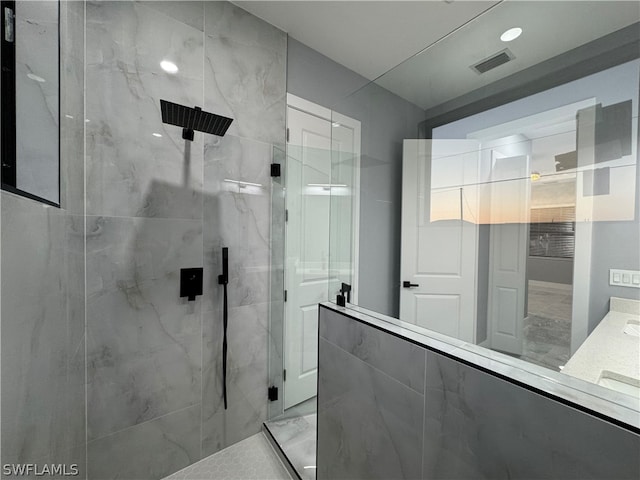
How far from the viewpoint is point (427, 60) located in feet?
4.81

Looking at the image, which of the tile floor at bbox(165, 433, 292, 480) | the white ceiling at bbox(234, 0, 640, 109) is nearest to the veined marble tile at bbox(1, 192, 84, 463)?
the tile floor at bbox(165, 433, 292, 480)

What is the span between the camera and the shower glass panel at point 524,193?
0.87m

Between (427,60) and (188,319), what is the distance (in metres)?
1.97

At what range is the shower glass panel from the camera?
2.84 feet

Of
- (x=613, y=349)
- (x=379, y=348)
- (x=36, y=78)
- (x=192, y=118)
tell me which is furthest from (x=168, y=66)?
(x=613, y=349)

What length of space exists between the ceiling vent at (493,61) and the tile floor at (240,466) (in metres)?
2.40

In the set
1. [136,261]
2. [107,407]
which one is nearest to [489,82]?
[136,261]

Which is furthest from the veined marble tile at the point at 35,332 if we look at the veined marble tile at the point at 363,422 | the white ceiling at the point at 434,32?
the white ceiling at the point at 434,32

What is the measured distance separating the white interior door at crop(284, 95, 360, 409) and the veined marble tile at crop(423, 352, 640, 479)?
1.27m

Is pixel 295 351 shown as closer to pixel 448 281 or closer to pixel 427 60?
pixel 448 281

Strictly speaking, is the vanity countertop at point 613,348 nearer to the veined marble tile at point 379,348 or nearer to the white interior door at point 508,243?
the white interior door at point 508,243

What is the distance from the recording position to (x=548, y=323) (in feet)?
3.24

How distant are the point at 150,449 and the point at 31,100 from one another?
1.70 meters

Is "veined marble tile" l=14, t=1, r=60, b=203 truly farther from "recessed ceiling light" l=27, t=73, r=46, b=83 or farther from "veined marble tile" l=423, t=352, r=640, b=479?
"veined marble tile" l=423, t=352, r=640, b=479
